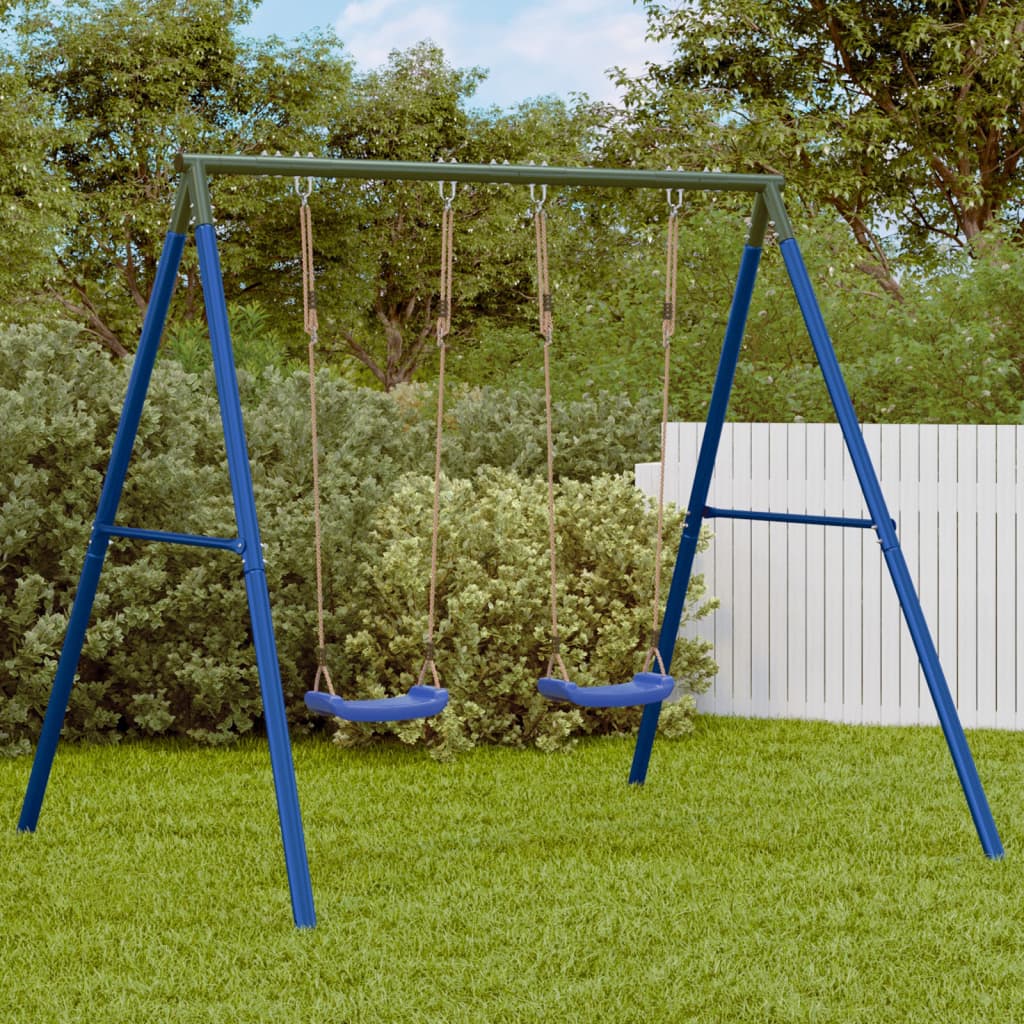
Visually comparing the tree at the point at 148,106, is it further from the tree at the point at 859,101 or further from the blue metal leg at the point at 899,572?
the blue metal leg at the point at 899,572

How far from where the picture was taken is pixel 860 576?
24.1 ft

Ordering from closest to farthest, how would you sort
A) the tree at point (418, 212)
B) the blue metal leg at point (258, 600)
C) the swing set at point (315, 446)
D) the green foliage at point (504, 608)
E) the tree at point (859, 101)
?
1. the blue metal leg at point (258, 600)
2. the swing set at point (315, 446)
3. the green foliage at point (504, 608)
4. the tree at point (859, 101)
5. the tree at point (418, 212)

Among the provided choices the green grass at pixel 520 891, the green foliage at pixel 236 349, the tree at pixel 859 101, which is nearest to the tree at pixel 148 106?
the tree at pixel 859 101

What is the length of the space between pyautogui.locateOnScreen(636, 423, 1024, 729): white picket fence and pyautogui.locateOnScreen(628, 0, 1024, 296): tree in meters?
11.9

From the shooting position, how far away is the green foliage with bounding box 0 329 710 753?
6613 mm

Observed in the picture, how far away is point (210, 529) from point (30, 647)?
3.31 ft

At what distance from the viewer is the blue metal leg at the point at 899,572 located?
4562mm

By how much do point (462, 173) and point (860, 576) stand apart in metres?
3.73

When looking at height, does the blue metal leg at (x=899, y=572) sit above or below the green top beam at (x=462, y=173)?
below

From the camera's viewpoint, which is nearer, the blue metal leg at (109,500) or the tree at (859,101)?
the blue metal leg at (109,500)

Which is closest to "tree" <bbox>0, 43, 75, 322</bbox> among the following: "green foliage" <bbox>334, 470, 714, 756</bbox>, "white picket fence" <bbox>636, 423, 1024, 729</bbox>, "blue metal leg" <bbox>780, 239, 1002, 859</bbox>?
"green foliage" <bbox>334, 470, 714, 756</bbox>

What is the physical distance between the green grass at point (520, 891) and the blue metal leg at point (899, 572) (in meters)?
0.24

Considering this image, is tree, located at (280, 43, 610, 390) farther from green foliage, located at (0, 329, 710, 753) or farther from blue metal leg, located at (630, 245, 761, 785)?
blue metal leg, located at (630, 245, 761, 785)

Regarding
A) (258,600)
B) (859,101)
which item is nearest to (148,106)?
(859,101)
